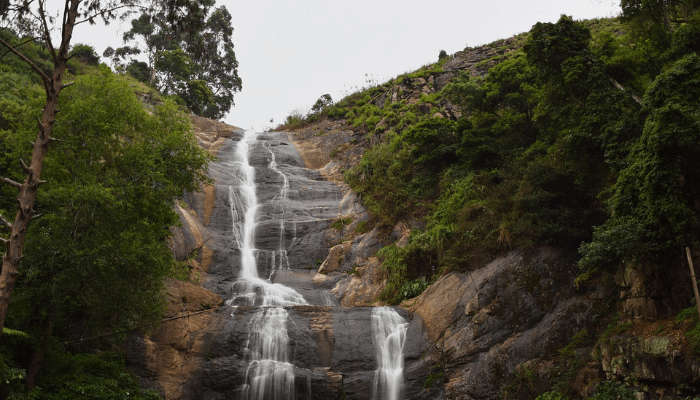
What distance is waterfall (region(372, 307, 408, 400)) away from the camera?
14.3 m

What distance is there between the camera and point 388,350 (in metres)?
15.5

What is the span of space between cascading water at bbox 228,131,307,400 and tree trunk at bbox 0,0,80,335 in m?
7.34

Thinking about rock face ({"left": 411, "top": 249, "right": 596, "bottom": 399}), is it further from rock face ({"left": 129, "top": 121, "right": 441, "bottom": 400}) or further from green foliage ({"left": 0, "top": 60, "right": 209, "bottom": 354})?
green foliage ({"left": 0, "top": 60, "right": 209, "bottom": 354})

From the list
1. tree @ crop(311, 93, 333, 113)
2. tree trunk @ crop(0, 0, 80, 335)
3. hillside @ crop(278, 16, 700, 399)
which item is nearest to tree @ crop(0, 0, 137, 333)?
tree trunk @ crop(0, 0, 80, 335)

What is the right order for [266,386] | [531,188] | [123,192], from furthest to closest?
1. [531,188]
2. [266,386]
3. [123,192]

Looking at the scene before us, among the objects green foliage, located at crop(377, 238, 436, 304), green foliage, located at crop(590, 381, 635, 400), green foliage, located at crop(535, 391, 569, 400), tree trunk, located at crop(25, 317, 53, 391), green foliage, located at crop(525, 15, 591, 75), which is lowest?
green foliage, located at crop(535, 391, 569, 400)

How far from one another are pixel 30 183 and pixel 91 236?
3474 millimetres

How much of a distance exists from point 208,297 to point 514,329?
10.6 metres

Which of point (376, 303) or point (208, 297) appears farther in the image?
point (376, 303)

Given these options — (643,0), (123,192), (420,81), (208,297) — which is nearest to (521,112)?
(643,0)

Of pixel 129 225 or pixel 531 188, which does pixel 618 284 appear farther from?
pixel 129 225

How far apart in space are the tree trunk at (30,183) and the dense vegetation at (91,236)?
2206 mm

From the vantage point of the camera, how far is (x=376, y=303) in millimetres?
19438

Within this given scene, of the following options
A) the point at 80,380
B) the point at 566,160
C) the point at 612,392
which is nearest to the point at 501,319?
the point at 612,392
